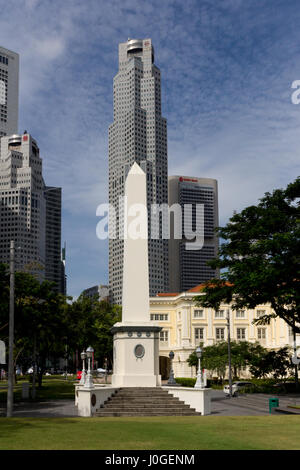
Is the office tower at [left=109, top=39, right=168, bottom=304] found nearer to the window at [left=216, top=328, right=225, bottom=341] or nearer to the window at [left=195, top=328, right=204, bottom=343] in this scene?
the window at [left=195, top=328, right=204, bottom=343]

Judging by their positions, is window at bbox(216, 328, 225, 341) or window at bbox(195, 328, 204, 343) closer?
window at bbox(195, 328, 204, 343)

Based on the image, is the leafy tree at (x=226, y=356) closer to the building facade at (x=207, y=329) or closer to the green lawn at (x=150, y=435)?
the building facade at (x=207, y=329)

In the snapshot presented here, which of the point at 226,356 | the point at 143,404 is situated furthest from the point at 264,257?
the point at 226,356

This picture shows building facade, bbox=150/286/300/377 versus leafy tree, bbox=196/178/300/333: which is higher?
leafy tree, bbox=196/178/300/333

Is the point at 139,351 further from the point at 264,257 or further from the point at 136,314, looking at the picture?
the point at 264,257

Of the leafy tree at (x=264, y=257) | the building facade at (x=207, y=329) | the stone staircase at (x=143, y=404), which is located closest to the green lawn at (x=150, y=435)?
the stone staircase at (x=143, y=404)

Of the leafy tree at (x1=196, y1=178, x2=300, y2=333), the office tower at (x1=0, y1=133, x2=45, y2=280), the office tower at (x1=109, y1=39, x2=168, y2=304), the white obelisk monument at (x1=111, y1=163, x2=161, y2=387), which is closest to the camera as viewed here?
the white obelisk monument at (x1=111, y1=163, x2=161, y2=387)

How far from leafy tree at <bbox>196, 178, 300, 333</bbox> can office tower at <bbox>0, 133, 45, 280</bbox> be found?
132 m

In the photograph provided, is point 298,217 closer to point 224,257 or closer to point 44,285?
point 224,257

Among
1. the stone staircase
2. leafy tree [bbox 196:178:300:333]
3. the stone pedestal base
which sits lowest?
the stone staircase

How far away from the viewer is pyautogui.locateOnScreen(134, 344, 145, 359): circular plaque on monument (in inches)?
1133

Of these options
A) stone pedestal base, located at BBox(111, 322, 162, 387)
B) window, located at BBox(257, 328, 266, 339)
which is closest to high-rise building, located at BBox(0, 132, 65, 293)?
window, located at BBox(257, 328, 266, 339)

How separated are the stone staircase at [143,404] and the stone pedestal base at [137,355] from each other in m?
0.59

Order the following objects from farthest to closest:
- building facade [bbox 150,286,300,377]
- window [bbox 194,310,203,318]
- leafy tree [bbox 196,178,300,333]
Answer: window [bbox 194,310,203,318], building facade [bbox 150,286,300,377], leafy tree [bbox 196,178,300,333]
